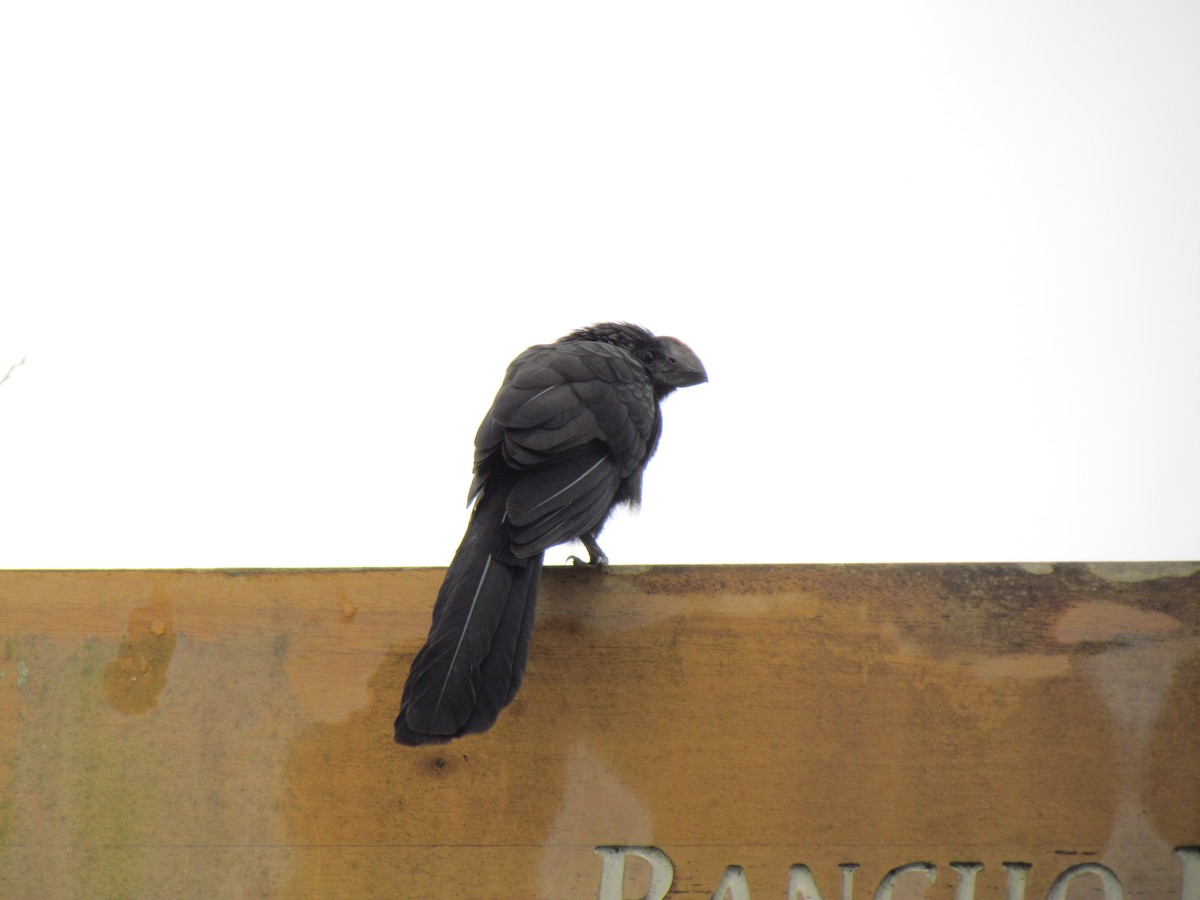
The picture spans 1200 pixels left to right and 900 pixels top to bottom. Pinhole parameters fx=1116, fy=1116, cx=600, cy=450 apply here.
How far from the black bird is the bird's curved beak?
27cm

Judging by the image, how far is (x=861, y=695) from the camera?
2531mm

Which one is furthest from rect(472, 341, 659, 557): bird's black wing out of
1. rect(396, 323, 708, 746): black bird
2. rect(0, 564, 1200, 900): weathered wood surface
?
rect(0, 564, 1200, 900): weathered wood surface

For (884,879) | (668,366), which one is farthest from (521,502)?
(668,366)

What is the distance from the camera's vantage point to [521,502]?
2.70 m

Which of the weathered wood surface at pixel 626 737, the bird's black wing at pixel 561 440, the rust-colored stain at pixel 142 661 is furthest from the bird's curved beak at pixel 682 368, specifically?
the rust-colored stain at pixel 142 661

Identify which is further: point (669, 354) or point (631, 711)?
point (669, 354)

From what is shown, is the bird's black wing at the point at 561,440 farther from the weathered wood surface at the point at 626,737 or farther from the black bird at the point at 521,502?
the weathered wood surface at the point at 626,737

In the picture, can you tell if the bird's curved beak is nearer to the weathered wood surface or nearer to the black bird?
the black bird

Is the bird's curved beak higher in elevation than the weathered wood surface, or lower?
higher

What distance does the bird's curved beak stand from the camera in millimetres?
4234

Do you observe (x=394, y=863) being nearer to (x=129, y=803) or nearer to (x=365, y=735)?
(x=365, y=735)

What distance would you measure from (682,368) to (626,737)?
1.98 m

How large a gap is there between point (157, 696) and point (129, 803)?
0.24 metres

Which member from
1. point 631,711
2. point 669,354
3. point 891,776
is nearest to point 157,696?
point 631,711
